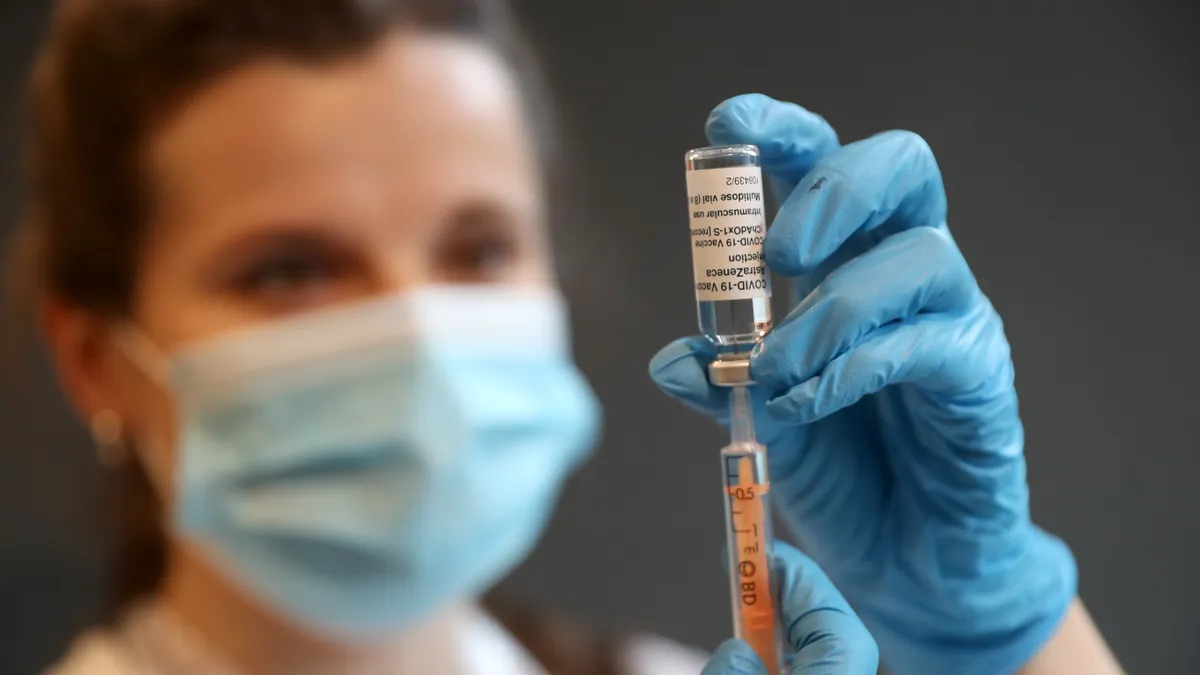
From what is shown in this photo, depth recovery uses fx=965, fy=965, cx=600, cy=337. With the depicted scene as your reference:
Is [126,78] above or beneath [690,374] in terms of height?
above

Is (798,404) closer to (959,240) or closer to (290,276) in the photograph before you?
(290,276)

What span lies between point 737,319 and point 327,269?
28.5 inches

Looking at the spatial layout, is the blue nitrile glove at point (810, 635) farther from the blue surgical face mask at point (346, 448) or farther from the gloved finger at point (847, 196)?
the blue surgical face mask at point (346, 448)

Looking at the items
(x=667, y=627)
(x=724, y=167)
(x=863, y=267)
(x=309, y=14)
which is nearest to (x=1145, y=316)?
(x=667, y=627)

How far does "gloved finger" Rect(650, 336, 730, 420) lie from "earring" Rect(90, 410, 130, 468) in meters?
0.95

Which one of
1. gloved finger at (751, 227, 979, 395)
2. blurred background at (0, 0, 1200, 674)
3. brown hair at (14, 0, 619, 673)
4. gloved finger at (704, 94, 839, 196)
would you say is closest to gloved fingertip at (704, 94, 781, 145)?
gloved finger at (704, 94, 839, 196)

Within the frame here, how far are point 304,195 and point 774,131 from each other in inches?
27.5

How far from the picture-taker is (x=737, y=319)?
0.76 m

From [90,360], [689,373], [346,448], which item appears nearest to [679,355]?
[689,373]

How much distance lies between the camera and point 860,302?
2.42ft

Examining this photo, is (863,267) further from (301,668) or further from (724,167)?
(301,668)

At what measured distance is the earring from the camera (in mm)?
1397

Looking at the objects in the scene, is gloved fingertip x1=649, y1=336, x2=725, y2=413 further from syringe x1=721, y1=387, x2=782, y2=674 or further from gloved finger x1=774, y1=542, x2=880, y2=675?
gloved finger x1=774, y1=542, x2=880, y2=675

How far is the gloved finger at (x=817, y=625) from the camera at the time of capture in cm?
75
